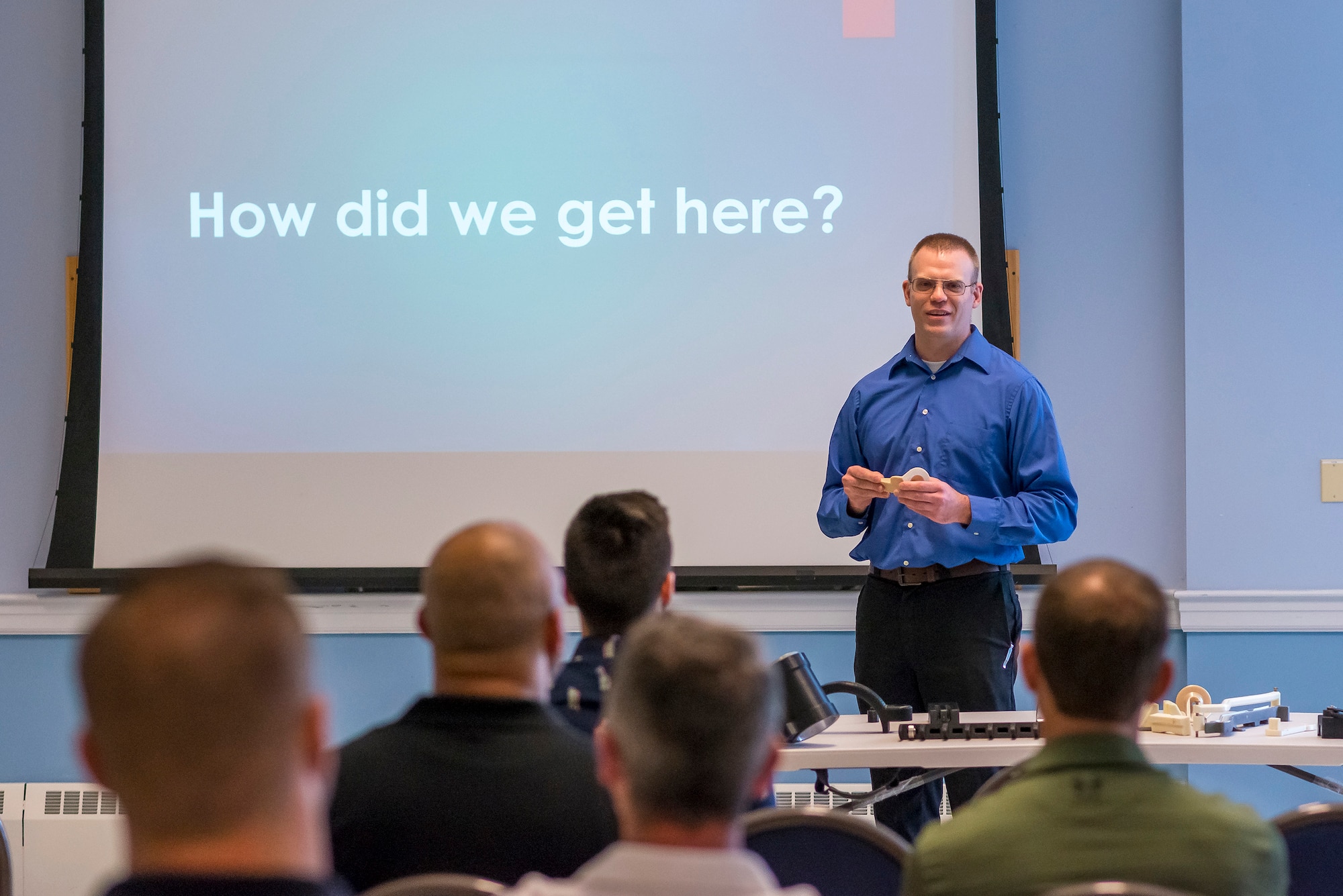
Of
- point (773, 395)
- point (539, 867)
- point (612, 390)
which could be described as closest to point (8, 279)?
point (612, 390)

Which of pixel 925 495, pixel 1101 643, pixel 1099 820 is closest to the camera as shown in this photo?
pixel 1099 820

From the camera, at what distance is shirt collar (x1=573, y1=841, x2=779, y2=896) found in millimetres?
1023

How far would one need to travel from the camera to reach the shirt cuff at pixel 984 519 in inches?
119

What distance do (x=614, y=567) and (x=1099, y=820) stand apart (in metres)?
0.96

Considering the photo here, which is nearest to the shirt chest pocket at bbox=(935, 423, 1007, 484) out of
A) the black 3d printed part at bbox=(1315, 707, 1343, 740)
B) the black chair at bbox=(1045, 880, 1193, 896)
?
the black 3d printed part at bbox=(1315, 707, 1343, 740)

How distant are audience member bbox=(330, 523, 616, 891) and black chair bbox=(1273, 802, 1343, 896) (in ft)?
2.88

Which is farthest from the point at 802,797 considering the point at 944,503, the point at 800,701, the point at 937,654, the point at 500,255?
the point at 500,255

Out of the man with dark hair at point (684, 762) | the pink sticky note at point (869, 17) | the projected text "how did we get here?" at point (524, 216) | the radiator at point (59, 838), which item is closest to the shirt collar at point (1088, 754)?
the man with dark hair at point (684, 762)

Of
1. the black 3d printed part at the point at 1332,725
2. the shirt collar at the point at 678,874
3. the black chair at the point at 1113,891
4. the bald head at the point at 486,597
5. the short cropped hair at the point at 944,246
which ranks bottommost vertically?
the black 3d printed part at the point at 1332,725

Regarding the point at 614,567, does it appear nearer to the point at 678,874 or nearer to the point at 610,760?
the point at 610,760

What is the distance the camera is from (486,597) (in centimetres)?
159

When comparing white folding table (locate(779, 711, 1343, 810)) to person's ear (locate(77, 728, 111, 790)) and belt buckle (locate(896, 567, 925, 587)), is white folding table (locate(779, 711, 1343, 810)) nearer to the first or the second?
belt buckle (locate(896, 567, 925, 587))

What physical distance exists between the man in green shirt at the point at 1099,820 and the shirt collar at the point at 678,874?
34 centimetres

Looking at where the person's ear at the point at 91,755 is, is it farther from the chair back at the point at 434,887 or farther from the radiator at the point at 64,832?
the radiator at the point at 64,832
